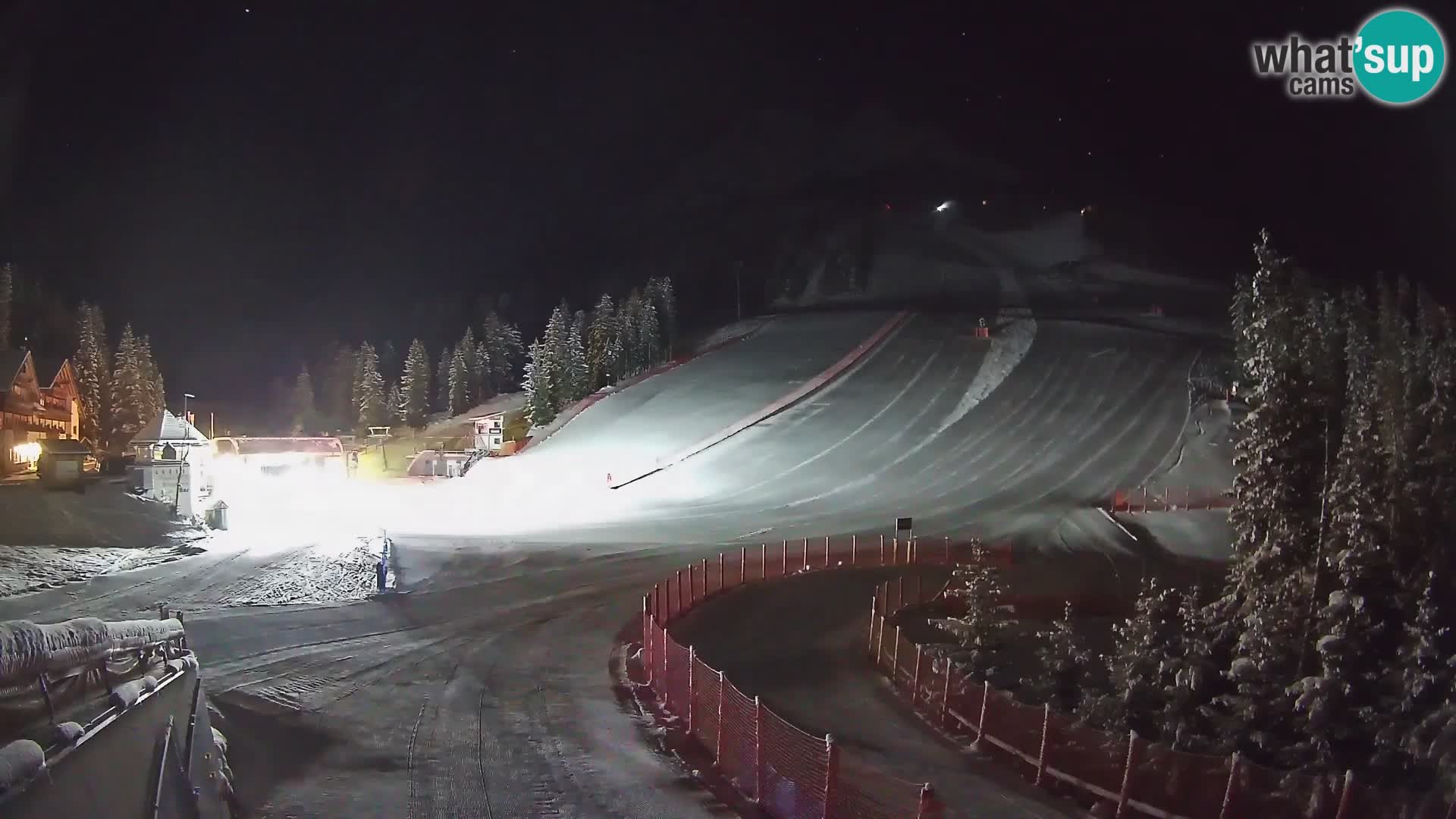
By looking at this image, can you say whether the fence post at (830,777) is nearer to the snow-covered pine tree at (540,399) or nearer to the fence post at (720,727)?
the fence post at (720,727)

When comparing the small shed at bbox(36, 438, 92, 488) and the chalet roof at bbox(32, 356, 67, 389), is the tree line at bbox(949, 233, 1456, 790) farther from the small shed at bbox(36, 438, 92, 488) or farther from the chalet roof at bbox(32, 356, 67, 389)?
the chalet roof at bbox(32, 356, 67, 389)

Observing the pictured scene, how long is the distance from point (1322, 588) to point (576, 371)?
6576 centimetres

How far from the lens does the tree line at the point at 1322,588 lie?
11.9m

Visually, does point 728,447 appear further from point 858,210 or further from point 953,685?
point 858,210

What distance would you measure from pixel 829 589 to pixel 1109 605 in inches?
259

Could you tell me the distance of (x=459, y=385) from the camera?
9912 centimetres

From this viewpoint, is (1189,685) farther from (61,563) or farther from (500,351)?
(500,351)

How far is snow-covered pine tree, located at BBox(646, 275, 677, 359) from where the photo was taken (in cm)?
9244

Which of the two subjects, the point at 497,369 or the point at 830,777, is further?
the point at 497,369

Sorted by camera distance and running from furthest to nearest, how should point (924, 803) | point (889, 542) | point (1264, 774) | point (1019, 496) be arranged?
1. point (1019, 496)
2. point (889, 542)
3. point (1264, 774)
4. point (924, 803)

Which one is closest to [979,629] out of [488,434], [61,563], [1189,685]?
[1189,685]

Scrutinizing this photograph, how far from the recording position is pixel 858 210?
150 metres

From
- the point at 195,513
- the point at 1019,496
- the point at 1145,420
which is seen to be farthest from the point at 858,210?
the point at 195,513

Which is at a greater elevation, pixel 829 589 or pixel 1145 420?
pixel 1145 420
